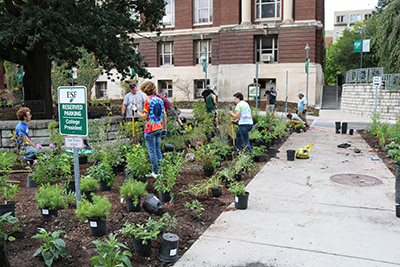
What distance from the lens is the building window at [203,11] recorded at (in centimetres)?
3519

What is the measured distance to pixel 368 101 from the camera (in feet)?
86.6

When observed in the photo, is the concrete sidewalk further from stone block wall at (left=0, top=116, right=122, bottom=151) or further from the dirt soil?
stone block wall at (left=0, top=116, right=122, bottom=151)

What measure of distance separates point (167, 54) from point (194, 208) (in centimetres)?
3322

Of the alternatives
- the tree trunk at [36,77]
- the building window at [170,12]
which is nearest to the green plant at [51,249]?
the tree trunk at [36,77]

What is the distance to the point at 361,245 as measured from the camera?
4.62 m

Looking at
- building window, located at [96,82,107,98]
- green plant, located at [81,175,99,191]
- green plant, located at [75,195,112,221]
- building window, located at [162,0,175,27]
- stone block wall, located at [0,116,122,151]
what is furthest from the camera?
building window, located at [96,82,107,98]

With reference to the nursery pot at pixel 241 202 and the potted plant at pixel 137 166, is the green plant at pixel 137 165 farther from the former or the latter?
the nursery pot at pixel 241 202

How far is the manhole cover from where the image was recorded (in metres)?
7.74

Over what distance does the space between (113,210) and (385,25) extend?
87.7ft

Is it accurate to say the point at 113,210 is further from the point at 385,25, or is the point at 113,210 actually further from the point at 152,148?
the point at 385,25

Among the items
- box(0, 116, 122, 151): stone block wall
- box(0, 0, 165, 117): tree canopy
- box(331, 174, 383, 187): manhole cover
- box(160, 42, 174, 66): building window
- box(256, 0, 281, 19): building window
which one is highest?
box(256, 0, 281, 19): building window

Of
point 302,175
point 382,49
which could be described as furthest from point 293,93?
point 302,175

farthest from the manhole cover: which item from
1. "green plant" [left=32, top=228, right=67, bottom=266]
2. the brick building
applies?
the brick building

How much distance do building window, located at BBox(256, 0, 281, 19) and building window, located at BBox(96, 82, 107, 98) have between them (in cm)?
1865
